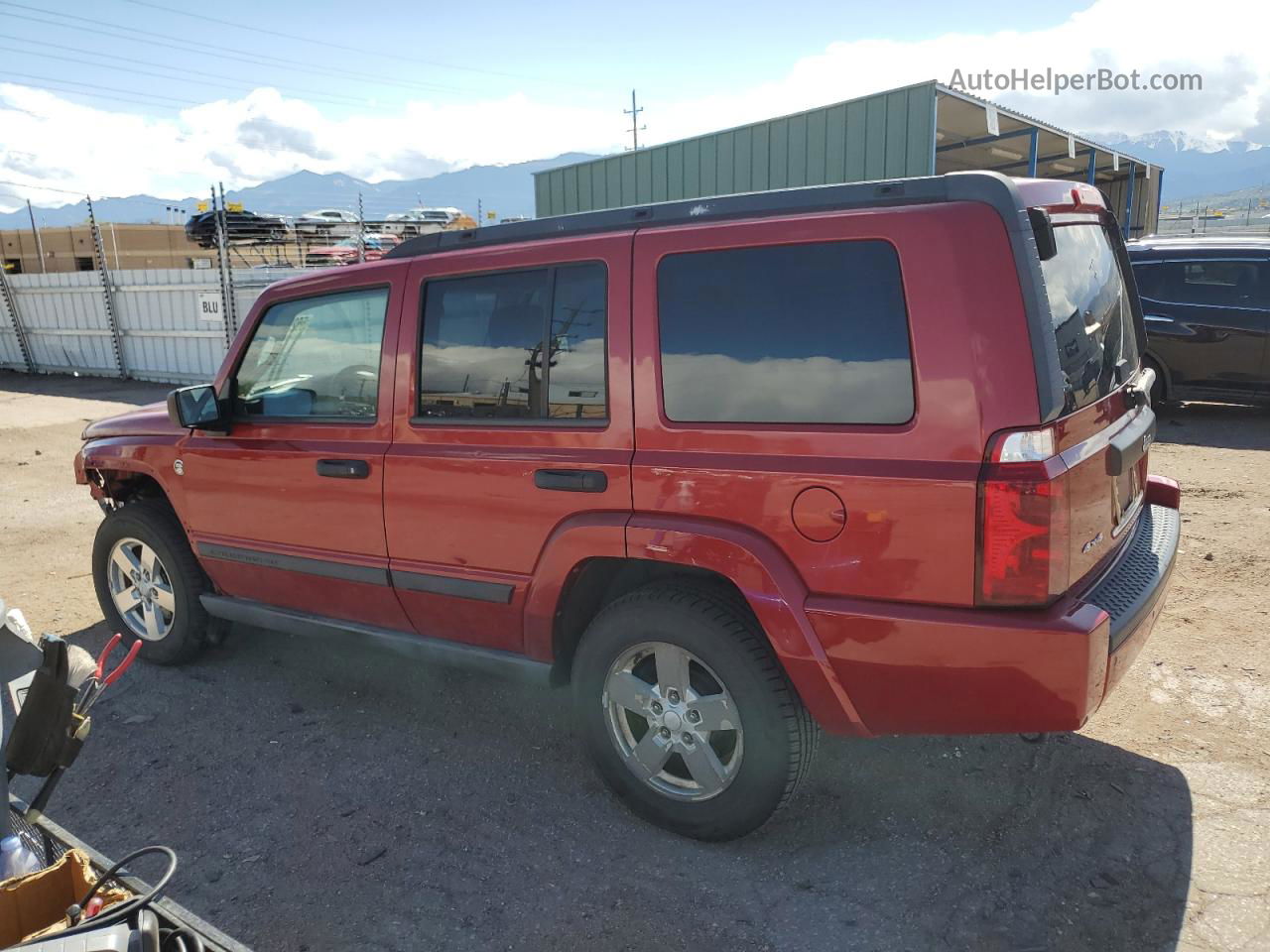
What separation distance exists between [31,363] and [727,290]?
72.0 feet

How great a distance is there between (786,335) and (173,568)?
10.7 feet

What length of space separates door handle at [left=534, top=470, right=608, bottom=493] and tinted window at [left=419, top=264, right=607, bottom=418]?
195 mm

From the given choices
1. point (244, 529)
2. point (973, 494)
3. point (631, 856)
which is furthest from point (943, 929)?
point (244, 529)

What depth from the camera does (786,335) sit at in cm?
258

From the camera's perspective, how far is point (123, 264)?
68.7 feet

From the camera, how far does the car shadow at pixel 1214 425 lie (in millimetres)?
8336

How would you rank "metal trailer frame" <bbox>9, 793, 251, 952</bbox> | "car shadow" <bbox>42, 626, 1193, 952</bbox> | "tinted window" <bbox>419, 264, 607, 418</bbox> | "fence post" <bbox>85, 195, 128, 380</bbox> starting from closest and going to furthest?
"metal trailer frame" <bbox>9, 793, 251, 952</bbox>
"car shadow" <bbox>42, 626, 1193, 952</bbox>
"tinted window" <bbox>419, 264, 607, 418</bbox>
"fence post" <bbox>85, 195, 128, 380</bbox>

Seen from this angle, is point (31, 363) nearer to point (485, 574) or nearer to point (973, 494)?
point (485, 574)

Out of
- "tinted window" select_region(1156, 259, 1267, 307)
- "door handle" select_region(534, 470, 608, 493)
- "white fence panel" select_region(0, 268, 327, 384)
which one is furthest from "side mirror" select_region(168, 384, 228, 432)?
"white fence panel" select_region(0, 268, 327, 384)

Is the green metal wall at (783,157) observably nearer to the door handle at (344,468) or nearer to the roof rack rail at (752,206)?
the roof rack rail at (752,206)

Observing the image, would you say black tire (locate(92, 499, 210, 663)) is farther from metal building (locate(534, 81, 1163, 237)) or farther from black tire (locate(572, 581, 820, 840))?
metal building (locate(534, 81, 1163, 237))

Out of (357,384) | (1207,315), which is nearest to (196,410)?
(357,384)

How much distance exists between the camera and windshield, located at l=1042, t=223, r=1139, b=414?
246 cm

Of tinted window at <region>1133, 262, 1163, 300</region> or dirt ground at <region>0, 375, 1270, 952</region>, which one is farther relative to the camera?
tinted window at <region>1133, 262, 1163, 300</region>
